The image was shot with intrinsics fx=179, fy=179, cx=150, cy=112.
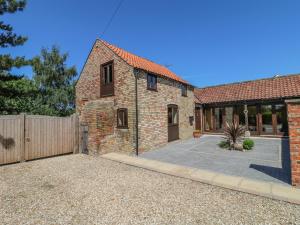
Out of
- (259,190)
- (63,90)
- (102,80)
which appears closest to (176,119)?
(102,80)

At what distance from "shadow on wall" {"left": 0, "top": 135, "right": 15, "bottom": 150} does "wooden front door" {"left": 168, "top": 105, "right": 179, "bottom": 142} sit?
30.9 feet

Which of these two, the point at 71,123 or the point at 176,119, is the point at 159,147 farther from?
the point at 71,123

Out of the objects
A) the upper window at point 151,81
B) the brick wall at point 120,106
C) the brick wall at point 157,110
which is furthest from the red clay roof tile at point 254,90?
the upper window at point 151,81

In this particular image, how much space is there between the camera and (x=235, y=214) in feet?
12.9

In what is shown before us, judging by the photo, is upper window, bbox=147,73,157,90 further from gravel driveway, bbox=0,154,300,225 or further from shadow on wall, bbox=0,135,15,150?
shadow on wall, bbox=0,135,15,150

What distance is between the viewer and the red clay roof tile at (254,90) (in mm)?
15270

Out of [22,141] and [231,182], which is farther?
[22,141]

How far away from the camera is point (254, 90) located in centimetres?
1727

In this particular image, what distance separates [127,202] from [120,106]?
24.9 feet

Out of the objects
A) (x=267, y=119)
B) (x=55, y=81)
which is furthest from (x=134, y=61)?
(x=55, y=81)

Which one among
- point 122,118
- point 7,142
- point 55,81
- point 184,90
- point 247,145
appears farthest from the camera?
point 55,81

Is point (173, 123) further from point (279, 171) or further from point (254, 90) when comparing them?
point (254, 90)

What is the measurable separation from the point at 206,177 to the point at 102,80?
385 inches

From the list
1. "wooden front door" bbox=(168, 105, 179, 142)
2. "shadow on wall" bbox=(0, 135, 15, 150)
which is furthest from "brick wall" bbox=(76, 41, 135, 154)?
"shadow on wall" bbox=(0, 135, 15, 150)
